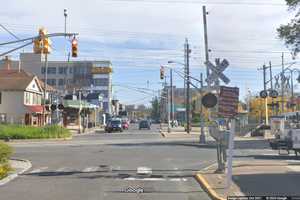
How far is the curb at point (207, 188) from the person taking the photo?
15114 mm

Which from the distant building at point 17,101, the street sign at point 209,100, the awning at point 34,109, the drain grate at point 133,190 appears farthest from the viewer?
the awning at point 34,109

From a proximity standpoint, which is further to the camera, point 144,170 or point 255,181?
point 144,170

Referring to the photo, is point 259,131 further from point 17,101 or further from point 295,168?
point 295,168

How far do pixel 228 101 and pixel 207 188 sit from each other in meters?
2.48

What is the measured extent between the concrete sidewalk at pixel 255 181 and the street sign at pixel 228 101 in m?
2.04

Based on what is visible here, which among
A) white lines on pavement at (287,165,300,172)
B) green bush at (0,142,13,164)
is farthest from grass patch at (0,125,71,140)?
white lines on pavement at (287,165,300,172)

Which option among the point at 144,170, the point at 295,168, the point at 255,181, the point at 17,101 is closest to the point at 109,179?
the point at 144,170

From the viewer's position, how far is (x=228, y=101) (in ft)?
55.8

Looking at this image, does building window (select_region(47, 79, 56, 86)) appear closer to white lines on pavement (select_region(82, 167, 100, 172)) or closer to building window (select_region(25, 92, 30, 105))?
building window (select_region(25, 92, 30, 105))

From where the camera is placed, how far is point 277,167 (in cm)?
2291

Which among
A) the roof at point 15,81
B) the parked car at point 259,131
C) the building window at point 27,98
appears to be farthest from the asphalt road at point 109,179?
the building window at point 27,98

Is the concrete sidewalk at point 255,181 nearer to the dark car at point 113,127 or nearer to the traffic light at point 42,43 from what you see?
the traffic light at point 42,43

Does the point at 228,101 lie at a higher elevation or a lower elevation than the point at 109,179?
higher

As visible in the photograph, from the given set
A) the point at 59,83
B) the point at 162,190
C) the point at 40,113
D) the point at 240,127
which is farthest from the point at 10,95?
the point at 59,83
